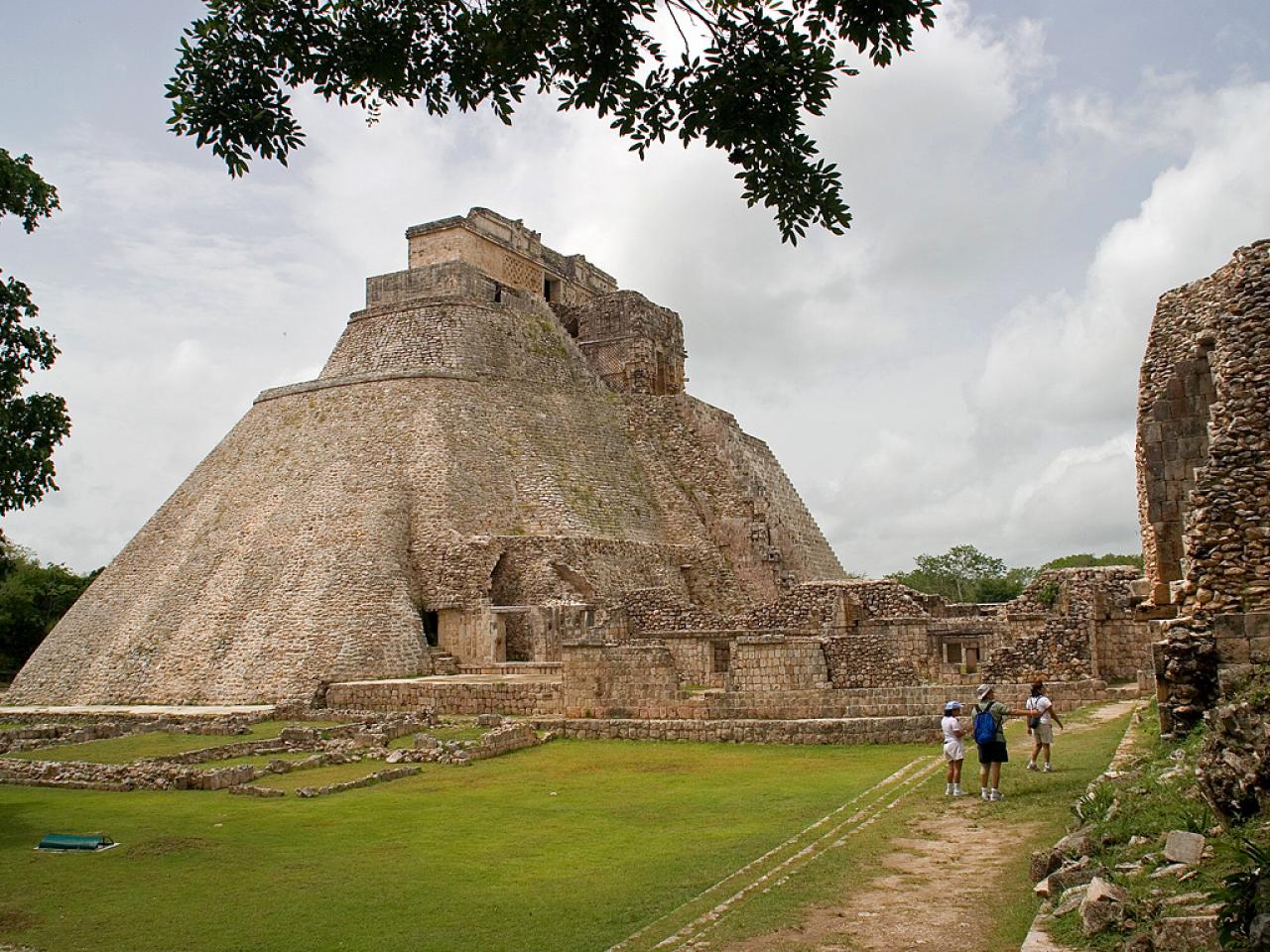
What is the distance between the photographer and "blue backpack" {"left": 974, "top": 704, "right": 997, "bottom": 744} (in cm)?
987

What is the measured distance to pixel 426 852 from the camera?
945 centimetres

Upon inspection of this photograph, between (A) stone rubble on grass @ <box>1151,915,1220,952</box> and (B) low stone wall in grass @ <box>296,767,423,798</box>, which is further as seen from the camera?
(B) low stone wall in grass @ <box>296,767,423,798</box>

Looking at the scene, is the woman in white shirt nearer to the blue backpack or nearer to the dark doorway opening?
the blue backpack

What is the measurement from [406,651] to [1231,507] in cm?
1920

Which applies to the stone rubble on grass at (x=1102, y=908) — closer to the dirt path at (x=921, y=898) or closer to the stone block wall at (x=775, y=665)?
the dirt path at (x=921, y=898)

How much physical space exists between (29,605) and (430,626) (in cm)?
2483

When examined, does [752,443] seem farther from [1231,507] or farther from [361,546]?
[1231,507]

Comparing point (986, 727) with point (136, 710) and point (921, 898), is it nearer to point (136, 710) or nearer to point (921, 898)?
point (921, 898)

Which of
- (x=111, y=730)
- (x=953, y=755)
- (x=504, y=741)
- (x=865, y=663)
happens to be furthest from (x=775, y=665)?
(x=111, y=730)

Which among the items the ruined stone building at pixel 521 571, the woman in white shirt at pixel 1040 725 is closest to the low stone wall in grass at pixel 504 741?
the ruined stone building at pixel 521 571

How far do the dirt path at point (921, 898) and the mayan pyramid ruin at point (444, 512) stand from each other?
16886 mm

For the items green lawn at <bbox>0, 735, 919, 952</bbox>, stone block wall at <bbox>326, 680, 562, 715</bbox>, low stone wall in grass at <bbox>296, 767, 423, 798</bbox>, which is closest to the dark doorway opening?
stone block wall at <bbox>326, 680, 562, 715</bbox>

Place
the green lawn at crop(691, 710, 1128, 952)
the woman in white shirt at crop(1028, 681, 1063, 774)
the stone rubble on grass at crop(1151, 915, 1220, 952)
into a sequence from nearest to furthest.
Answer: the stone rubble on grass at crop(1151, 915, 1220, 952) → the green lawn at crop(691, 710, 1128, 952) → the woman in white shirt at crop(1028, 681, 1063, 774)

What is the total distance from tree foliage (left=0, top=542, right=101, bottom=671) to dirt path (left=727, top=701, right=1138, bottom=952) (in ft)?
131
